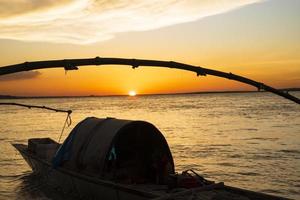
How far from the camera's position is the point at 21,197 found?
17375 mm

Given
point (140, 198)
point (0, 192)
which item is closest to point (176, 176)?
point (140, 198)

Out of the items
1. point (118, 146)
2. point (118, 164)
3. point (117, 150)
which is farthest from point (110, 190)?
point (118, 146)

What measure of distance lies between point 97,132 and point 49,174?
4.11m

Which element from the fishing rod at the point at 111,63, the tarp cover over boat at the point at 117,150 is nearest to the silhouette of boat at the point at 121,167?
the tarp cover over boat at the point at 117,150

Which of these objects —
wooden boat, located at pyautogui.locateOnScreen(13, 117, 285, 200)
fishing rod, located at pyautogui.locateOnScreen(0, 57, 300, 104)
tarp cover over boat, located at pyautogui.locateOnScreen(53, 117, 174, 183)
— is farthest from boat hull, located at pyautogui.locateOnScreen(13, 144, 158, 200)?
fishing rod, located at pyautogui.locateOnScreen(0, 57, 300, 104)

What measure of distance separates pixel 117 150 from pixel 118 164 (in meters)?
0.47

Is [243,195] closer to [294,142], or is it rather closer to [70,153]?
[70,153]

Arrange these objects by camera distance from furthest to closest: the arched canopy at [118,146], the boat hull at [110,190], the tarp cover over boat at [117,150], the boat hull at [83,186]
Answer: the arched canopy at [118,146]
the tarp cover over boat at [117,150]
the boat hull at [83,186]
the boat hull at [110,190]

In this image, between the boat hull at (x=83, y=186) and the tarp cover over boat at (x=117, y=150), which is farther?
the tarp cover over boat at (x=117, y=150)

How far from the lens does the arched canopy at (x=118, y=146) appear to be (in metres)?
13.0

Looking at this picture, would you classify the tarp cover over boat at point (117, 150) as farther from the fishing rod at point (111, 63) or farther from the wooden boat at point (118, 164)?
the fishing rod at point (111, 63)

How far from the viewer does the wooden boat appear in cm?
1160

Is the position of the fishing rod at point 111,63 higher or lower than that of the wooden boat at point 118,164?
higher

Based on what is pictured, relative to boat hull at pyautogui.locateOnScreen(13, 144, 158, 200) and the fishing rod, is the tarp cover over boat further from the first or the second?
the fishing rod
